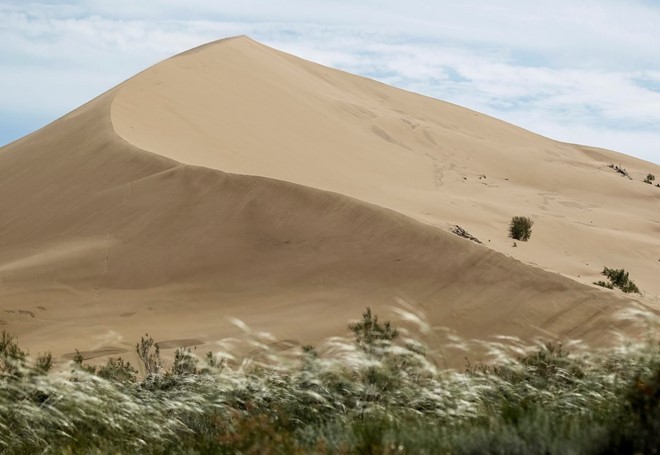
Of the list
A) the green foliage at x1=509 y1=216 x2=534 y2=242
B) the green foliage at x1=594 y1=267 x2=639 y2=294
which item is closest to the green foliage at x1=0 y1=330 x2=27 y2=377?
the green foliage at x1=594 y1=267 x2=639 y2=294

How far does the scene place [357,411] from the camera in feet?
21.4

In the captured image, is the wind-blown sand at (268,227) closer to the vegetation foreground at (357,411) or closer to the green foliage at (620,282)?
the green foliage at (620,282)

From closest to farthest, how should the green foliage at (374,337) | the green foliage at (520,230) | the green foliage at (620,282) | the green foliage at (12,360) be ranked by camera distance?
the green foliage at (374,337), the green foliage at (12,360), the green foliage at (620,282), the green foliage at (520,230)

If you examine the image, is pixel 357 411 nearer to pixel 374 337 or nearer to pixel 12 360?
pixel 12 360

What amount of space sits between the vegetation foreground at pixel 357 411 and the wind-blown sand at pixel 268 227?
131 inches

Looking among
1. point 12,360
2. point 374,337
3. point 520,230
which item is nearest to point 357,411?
point 12,360

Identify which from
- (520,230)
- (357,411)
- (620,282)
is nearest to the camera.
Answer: (357,411)

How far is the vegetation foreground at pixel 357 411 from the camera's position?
4.92m

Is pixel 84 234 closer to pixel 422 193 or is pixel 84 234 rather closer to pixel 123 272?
pixel 123 272

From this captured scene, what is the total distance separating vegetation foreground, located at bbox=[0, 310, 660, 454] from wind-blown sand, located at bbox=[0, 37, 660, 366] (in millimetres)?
3334

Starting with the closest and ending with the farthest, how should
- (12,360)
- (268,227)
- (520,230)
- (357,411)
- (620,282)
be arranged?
(357,411) < (12,360) < (620,282) < (268,227) < (520,230)

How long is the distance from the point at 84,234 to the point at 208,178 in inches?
141

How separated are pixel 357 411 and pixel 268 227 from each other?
18.0m

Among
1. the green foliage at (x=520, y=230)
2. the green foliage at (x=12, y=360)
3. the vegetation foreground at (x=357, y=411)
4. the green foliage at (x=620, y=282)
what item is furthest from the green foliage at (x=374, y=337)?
the green foliage at (x=520, y=230)
